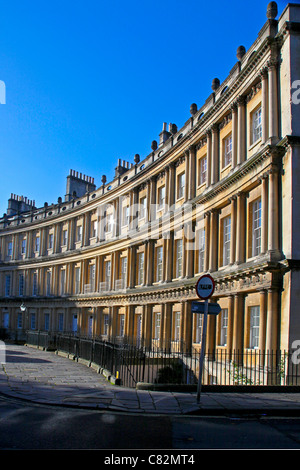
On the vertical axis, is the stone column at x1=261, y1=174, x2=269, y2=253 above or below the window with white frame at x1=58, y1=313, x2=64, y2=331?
above

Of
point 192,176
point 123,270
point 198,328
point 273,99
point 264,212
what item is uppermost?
point 273,99

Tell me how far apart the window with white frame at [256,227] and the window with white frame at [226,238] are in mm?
2359

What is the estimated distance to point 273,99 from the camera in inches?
656

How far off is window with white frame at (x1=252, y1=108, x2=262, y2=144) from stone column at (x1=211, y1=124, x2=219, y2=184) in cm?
322

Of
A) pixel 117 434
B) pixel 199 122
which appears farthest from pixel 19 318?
pixel 117 434

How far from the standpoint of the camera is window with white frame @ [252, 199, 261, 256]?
17688 mm

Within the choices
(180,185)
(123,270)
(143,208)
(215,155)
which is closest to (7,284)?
(123,270)

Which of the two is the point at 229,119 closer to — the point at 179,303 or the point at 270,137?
the point at 270,137

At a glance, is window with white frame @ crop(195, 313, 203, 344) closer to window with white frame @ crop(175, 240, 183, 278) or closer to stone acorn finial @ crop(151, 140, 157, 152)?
window with white frame @ crop(175, 240, 183, 278)

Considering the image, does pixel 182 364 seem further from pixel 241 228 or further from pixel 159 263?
pixel 159 263

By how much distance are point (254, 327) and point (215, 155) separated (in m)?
8.55

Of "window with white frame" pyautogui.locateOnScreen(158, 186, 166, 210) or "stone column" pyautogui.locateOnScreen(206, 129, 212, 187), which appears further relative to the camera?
"window with white frame" pyautogui.locateOnScreen(158, 186, 166, 210)

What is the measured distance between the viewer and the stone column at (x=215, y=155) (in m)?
21.6

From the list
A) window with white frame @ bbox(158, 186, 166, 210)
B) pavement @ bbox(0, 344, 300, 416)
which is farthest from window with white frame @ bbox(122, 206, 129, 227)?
pavement @ bbox(0, 344, 300, 416)
